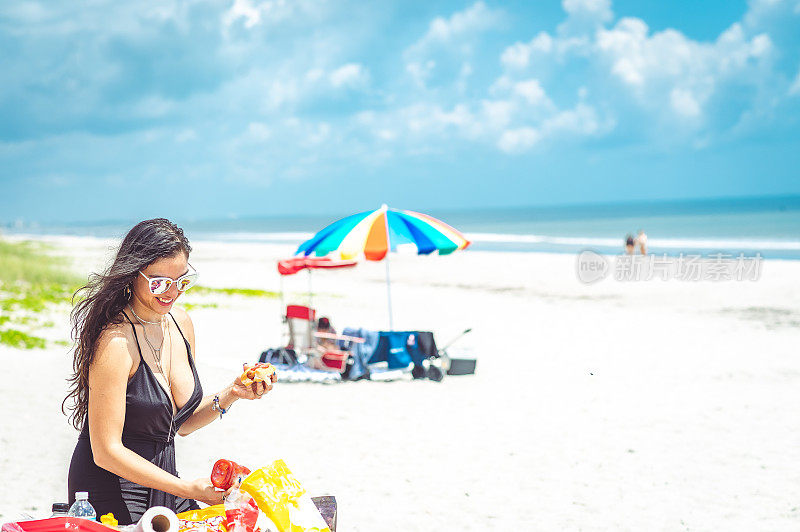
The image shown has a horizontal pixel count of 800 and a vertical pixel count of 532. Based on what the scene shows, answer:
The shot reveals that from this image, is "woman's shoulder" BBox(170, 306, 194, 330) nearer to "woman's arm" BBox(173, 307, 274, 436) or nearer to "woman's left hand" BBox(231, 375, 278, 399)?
"woman's arm" BBox(173, 307, 274, 436)

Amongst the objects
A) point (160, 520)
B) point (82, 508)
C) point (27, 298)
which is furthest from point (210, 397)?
point (27, 298)

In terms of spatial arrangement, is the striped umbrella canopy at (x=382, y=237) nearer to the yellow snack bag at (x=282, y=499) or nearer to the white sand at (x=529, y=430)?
the white sand at (x=529, y=430)

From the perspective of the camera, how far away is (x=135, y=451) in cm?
237

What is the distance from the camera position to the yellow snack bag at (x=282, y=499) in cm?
194

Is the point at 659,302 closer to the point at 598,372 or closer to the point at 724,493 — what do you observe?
the point at 598,372

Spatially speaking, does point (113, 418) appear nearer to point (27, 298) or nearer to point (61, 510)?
point (61, 510)

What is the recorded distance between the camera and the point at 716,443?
5.86m

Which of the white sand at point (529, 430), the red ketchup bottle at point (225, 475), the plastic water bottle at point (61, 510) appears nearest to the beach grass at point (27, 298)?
the white sand at point (529, 430)

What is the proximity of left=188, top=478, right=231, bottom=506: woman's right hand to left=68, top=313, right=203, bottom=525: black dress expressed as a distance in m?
0.31

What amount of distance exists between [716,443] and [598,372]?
A: 2.73m

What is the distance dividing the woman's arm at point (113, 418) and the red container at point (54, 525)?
31 cm

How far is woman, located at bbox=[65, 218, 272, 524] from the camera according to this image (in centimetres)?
221

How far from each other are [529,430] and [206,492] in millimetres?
4562
